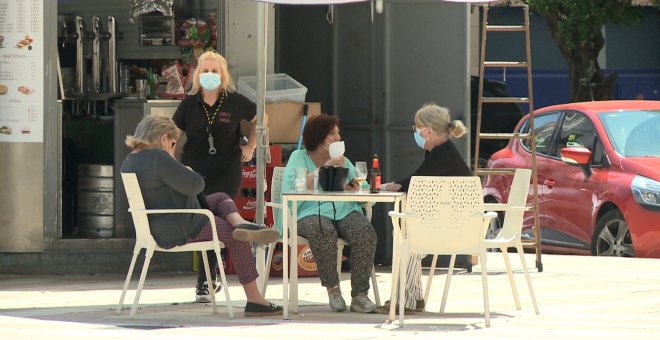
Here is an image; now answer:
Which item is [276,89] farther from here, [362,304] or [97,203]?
[362,304]

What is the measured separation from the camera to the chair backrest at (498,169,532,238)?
34.1ft

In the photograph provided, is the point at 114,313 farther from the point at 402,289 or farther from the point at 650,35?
the point at 650,35

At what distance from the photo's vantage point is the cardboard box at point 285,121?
42.4 ft

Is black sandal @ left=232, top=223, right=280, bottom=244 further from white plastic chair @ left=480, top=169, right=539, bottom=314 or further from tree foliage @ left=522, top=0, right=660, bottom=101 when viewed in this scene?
tree foliage @ left=522, top=0, right=660, bottom=101

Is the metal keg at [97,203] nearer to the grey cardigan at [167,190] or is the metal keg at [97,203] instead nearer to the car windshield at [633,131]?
the grey cardigan at [167,190]

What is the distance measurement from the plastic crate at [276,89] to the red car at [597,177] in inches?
115

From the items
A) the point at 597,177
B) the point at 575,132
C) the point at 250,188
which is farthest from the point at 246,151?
the point at 575,132

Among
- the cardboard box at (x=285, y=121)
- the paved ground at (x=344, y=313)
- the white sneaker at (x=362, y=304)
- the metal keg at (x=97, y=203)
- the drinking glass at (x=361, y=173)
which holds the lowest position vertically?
the paved ground at (x=344, y=313)

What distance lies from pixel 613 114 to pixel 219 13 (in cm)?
417

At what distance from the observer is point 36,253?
42.0 feet

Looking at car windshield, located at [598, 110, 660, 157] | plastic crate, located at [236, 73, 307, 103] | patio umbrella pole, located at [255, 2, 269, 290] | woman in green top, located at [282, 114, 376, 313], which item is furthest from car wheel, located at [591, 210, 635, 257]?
patio umbrella pole, located at [255, 2, 269, 290]

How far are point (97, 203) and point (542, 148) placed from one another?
15.2ft

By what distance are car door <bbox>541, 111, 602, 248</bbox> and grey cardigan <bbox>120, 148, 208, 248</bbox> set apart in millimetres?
5557

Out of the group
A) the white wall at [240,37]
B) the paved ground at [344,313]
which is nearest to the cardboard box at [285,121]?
the white wall at [240,37]
